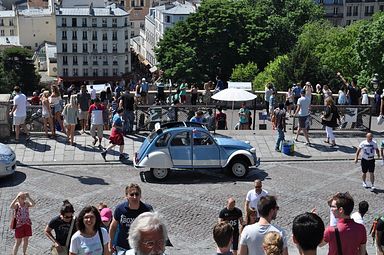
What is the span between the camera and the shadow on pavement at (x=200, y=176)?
20.9 meters

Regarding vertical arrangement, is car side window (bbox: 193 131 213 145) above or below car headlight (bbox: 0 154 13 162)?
above

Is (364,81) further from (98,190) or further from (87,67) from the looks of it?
(87,67)

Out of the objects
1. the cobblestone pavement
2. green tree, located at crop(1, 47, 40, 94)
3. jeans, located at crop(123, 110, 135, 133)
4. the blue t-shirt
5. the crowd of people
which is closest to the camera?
the crowd of people

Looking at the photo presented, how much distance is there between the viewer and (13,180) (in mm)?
20750

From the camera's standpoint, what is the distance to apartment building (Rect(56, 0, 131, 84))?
118 metres

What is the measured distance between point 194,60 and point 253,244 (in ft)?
202

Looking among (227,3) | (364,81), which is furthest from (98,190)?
(227,3)

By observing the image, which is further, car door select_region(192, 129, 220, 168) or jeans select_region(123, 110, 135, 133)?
jeans select_region(123, 110, 135, 133)

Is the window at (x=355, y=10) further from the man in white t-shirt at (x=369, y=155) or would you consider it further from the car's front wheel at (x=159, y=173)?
the car's front wheel at (x=159, y=173)

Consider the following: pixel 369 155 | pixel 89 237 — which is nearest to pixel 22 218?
pixel 89 237

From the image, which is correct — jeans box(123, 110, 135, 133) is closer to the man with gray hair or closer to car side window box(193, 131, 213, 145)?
car side window box(193, 131, 213, 145)

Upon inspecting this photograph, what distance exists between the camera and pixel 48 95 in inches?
993

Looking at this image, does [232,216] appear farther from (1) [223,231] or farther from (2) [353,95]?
(2) [353,95]

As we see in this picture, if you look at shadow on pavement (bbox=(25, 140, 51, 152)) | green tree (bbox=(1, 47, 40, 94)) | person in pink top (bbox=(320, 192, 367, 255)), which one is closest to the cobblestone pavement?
shadow on pavement (bbox=(25, 140, 51, 152))
